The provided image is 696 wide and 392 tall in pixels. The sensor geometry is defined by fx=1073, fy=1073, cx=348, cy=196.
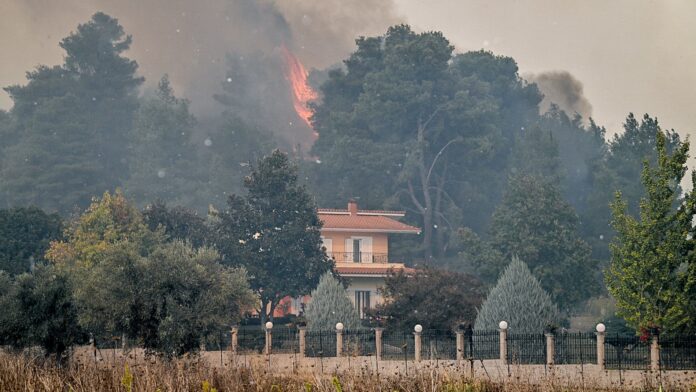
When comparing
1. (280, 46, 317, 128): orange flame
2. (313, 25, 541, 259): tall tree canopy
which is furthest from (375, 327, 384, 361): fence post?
(280, 46, 317, 128): orange flame

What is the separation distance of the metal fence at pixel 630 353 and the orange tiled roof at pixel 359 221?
42622 millimetres

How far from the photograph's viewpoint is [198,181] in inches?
4897

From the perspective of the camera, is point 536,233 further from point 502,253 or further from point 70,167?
point 70,167

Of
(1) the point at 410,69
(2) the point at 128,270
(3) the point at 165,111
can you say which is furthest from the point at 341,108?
(2) the point at 128,270

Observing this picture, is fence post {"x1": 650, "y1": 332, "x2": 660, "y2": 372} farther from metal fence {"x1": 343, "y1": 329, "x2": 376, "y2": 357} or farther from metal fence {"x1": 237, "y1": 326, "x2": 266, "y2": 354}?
metal fence {"x1": 237, "y1": 326, "x2": 266, "y2": 354}

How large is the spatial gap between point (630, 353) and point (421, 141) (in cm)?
6728

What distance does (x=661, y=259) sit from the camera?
148 ft

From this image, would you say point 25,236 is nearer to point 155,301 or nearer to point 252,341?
point 252,341

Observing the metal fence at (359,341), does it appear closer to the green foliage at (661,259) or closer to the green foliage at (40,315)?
the green foliage at (661,259)

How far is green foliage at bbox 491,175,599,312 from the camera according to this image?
7679 cm

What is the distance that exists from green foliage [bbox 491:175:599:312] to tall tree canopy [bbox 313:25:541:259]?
27.6 meters

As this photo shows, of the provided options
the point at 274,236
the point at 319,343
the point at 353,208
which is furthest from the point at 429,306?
the point at 353,208

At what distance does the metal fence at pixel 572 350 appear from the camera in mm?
46531

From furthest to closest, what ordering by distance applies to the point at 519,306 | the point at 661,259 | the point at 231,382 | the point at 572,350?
the point at 519,306 < the point at 572,350 < the point at 661,259 < the point at 231,382
